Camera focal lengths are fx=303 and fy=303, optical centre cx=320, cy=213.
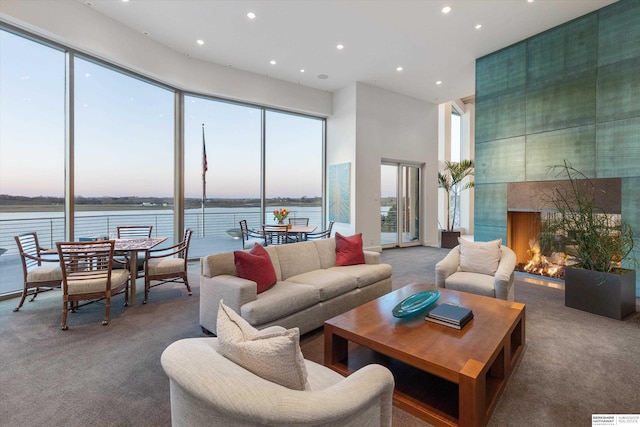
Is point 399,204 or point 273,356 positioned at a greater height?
point 399,204

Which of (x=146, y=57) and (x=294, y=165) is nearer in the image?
(x=146, y=57)

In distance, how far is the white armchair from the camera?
1.00 m

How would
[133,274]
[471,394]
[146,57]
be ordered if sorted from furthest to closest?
[146,57], [133,274], [471,394]

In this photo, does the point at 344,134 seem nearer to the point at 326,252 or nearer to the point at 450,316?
the point at 326,252

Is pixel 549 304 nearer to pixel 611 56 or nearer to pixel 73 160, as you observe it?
pixel 611 56

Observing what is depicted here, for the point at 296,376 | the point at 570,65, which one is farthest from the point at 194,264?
the point at 570,65

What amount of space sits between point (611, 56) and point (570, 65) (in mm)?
484

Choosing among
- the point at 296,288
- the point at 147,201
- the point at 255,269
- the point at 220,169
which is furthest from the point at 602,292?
the point at 147,201

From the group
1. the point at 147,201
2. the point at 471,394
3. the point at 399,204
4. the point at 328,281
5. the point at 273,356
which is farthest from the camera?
the point at 399,204

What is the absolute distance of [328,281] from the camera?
3.24m

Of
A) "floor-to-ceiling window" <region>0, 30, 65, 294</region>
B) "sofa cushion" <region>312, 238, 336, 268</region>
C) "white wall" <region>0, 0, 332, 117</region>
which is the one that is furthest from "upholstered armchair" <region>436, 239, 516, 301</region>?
"floor-to-ceiling window" <region>0, 30, 65, 294</region>

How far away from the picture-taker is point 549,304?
154 inches

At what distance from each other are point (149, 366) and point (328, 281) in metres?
1.74

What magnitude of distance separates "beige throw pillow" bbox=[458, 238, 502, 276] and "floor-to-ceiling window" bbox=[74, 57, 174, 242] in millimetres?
5187
